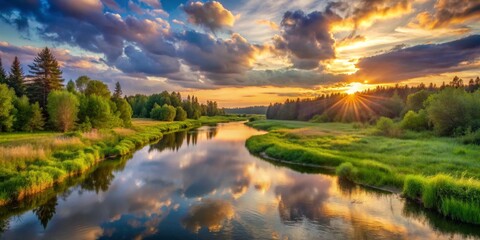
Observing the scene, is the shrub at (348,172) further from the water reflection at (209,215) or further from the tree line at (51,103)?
the tree line at (51,103)

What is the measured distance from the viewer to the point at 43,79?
56.1 m

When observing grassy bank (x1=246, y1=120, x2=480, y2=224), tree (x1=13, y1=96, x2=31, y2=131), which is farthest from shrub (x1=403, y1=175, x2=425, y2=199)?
tree (x1=13, y1=96, x2=31, y2=131)

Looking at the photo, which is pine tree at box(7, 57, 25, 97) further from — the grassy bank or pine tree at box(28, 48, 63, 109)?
the grassy bank

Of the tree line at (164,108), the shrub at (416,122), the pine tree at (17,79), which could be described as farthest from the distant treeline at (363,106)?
the pine tree at (17,79)

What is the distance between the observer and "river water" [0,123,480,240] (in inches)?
557

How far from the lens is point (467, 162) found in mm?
23031

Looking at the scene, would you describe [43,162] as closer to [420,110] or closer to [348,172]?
[348,172]

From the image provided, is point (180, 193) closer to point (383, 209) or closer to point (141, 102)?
point (383, 209)

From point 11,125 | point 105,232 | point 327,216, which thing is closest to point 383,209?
point 327,216

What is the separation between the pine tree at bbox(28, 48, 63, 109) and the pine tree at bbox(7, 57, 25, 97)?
419cm

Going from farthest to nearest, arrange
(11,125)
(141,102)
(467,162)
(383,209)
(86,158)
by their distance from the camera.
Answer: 1. (141,102)
2. (11,125)
3. (86,158)
4. (467,162)
5. (383,209)

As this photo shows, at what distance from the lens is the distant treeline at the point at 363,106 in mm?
→ 97938

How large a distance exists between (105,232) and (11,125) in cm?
3708

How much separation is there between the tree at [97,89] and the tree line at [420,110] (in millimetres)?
55302
